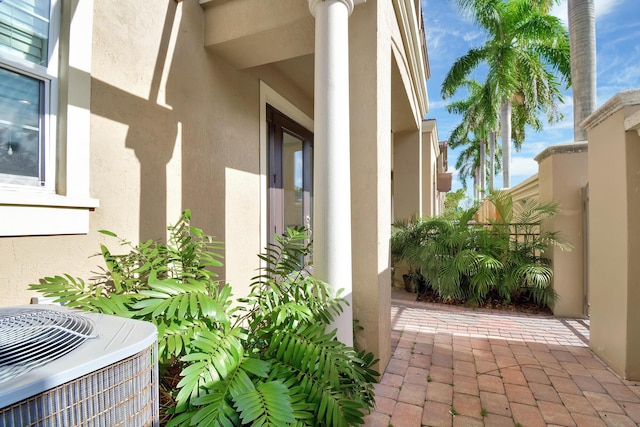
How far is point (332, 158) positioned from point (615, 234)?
9.41 ft

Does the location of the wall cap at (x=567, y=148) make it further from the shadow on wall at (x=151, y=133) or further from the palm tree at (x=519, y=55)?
the palm tree at (x=519, y=55)

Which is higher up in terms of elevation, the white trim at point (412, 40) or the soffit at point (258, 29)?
the white trim at point (412, 40)

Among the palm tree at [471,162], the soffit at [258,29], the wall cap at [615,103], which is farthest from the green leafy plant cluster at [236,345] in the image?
the palm tree at [471,162]

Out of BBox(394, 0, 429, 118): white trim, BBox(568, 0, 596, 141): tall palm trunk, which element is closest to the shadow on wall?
BBox(394, 0, 429, 118): white trim

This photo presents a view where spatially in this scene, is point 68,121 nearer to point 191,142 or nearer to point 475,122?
point 191,142

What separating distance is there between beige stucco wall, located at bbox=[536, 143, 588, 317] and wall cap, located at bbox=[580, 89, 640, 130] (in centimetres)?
120

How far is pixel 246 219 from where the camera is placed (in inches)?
143

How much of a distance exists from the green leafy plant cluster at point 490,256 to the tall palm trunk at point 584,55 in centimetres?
182

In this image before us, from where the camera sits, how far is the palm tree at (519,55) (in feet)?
34.3

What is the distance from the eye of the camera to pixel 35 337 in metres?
0.93

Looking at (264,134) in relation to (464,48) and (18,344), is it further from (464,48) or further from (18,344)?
(464,48)

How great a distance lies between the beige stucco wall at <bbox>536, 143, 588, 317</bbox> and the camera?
169 inches

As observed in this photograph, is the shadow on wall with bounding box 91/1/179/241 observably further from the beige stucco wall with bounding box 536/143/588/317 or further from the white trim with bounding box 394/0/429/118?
the beige stucco wall with bounding box 536/143/588/317

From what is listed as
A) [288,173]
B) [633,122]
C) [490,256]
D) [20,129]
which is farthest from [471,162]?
[20,129]
